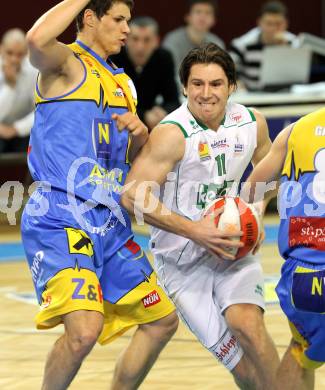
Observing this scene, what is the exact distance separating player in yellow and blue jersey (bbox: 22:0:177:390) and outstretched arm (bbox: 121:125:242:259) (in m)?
0.08

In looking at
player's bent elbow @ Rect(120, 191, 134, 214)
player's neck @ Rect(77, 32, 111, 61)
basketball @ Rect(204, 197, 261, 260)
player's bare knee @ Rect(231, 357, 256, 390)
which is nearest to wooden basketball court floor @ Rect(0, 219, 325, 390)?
player's bare knee @ Rect(231, 357, 256, 390)

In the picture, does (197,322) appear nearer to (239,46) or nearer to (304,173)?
(304,173)

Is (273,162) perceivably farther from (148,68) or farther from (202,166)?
(148,68)

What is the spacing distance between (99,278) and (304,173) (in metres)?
1.17

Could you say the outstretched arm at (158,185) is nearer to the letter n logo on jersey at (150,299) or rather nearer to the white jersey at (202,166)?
the white jersey at (202,166)

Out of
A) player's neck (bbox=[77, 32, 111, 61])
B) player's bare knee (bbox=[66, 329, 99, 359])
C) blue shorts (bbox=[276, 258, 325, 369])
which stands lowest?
player's bare knee (bbox=[66, 329, 99, 359])

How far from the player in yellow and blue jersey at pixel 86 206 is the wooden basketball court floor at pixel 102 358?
33.4 inches

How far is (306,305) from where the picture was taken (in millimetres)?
4859

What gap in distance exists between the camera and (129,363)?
18.1 feet

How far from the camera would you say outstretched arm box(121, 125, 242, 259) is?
17.6 feet

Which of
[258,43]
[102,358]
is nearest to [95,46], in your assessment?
[102,358]

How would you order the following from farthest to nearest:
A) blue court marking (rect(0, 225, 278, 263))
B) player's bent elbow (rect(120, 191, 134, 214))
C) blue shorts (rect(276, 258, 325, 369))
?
blue court marking (rect(0, 225, 278, 263))
player's bent elbow (rect(120, 191, 134, 214))
blue shorts (rect(276, 258, 325, 369))

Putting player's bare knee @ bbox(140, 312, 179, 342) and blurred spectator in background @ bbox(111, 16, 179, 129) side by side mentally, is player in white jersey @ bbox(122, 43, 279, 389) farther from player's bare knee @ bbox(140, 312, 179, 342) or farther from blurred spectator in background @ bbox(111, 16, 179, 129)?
blurred spectator in background @ bbox(111, 16, 179, 129)

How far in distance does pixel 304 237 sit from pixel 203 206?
2.96ft
